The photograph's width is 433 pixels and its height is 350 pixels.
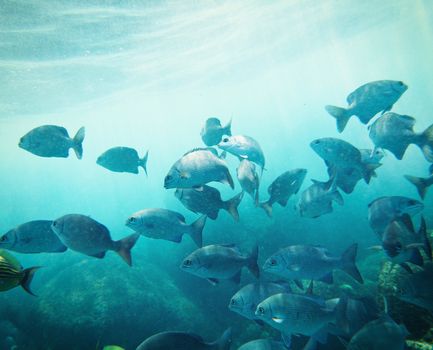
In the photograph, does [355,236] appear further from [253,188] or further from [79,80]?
[79,80]

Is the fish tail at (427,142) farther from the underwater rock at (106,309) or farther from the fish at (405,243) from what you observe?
the underwater rock at (106,309)

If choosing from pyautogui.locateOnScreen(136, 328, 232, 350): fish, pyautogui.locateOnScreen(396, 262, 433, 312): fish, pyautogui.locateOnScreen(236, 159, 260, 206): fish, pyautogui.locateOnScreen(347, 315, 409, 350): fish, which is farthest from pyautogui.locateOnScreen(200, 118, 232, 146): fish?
pyautogui.locateOnScreen(347, 315, 409, 350): fish

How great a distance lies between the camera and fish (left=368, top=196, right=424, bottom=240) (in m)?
4.45

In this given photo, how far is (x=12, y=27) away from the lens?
1280cm

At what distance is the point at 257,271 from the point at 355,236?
47.8 ft

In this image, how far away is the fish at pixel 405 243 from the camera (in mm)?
3699

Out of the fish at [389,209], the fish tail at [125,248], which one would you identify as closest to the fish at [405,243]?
the fish at [389,209]

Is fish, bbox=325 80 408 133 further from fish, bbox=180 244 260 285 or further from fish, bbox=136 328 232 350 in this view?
fish, bbox=136 328 232 350

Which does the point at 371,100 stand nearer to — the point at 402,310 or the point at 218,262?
the point at 402,310

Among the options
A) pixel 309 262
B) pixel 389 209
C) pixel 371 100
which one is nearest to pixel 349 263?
pixel 309 262

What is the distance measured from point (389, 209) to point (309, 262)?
1723 mm

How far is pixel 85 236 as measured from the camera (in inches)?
148

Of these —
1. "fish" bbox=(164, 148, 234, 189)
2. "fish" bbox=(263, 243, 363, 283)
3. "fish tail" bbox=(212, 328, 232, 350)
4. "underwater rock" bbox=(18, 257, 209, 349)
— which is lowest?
"underwater rock" bbox=(18, 257, 209, 349)

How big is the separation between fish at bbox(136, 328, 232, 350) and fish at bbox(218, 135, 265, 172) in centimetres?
297
